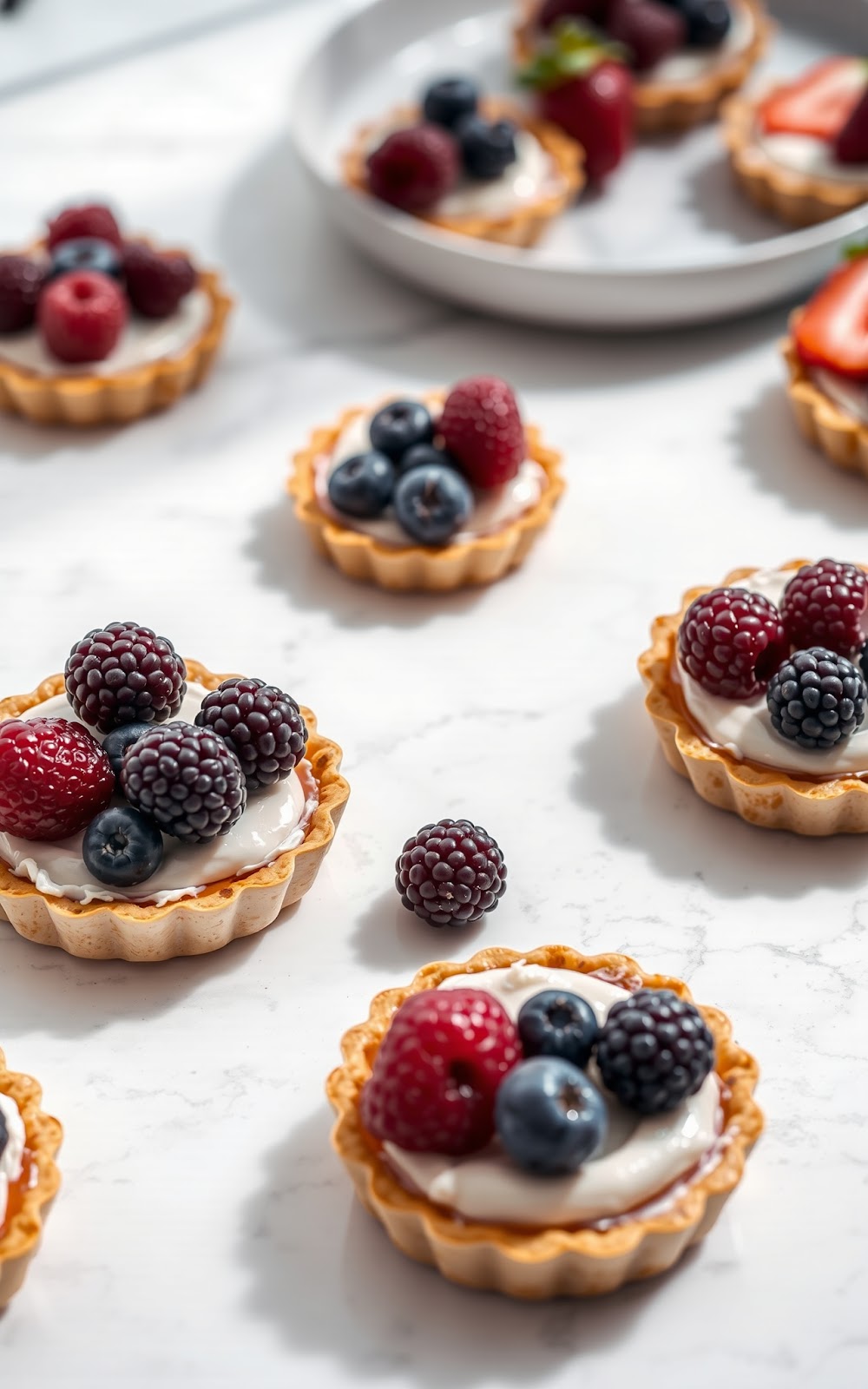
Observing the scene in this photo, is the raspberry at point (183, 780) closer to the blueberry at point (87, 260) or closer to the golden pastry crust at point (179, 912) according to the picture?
the golden pastry crust at point (179, 912)

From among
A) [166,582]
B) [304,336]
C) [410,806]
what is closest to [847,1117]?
[410,806]

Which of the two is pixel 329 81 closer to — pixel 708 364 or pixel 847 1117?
pixel 708 364

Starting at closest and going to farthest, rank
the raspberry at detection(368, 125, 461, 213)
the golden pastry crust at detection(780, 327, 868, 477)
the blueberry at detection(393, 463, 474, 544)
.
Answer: the blueberry at detection(393, 463, 474, 544), the golden pastry crust at detection(780, 327, 868, 477), the raspberry at detection(368, 125, 461, 213)

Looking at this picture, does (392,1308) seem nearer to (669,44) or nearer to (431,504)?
(431,504)

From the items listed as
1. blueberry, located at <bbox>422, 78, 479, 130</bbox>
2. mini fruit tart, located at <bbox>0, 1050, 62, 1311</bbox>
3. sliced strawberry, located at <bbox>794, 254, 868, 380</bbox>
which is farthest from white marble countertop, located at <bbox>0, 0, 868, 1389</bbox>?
blueberry, located at <bbox>422, 78, 479, 130</bbox>

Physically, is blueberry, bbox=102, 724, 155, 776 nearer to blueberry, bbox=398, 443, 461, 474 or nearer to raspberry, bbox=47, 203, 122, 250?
blueberry, bbox=398, 443, 461, 474

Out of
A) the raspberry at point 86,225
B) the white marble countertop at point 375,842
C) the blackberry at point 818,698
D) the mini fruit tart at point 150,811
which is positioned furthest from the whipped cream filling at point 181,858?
the raspberry at point 86,225

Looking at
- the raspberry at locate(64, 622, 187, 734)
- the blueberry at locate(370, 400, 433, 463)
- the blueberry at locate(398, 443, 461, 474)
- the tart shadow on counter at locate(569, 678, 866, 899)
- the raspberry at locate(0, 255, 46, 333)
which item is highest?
the raspberry at locate(0, 255, 46, 333)
